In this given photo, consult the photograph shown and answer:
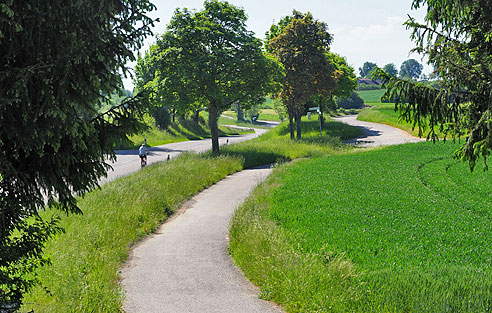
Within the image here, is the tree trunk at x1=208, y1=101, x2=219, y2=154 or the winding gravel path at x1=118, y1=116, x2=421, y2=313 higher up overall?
the tree trunk at x1=208, y1=101, x2=219, y2=154

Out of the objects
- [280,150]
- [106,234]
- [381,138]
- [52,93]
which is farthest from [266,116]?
[52,93]

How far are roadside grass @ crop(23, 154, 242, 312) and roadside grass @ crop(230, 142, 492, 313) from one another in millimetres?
3020

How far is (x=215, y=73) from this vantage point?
32000 mm

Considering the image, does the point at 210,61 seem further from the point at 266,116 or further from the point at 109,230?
the point at 266,116

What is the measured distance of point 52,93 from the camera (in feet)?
17.8

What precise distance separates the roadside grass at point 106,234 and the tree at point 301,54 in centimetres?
2142

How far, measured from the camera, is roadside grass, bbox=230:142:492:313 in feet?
23.7

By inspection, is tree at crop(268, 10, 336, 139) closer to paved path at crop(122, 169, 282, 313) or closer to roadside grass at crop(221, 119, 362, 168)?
roadside grass at crop(221, 119, 362, 168)

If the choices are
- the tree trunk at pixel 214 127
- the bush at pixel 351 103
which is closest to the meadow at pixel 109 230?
the tree trunk at pixel 214 127

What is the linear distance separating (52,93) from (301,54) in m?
38.6

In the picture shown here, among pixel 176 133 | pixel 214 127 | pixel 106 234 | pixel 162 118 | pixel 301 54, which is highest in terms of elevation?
pixel 301 54

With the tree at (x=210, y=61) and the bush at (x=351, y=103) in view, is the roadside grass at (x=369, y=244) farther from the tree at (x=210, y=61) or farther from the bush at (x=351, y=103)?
the bush at (x=351, y=103)

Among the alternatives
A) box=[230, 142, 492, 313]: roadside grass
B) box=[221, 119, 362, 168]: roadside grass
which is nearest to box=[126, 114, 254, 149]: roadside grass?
box=[221, 119, 362, 168]: roadside grass

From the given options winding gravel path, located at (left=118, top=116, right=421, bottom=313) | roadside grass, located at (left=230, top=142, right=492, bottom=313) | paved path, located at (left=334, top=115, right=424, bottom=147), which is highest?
roadside grass, located at (left=230, top=142, right=492, bottom=313)
